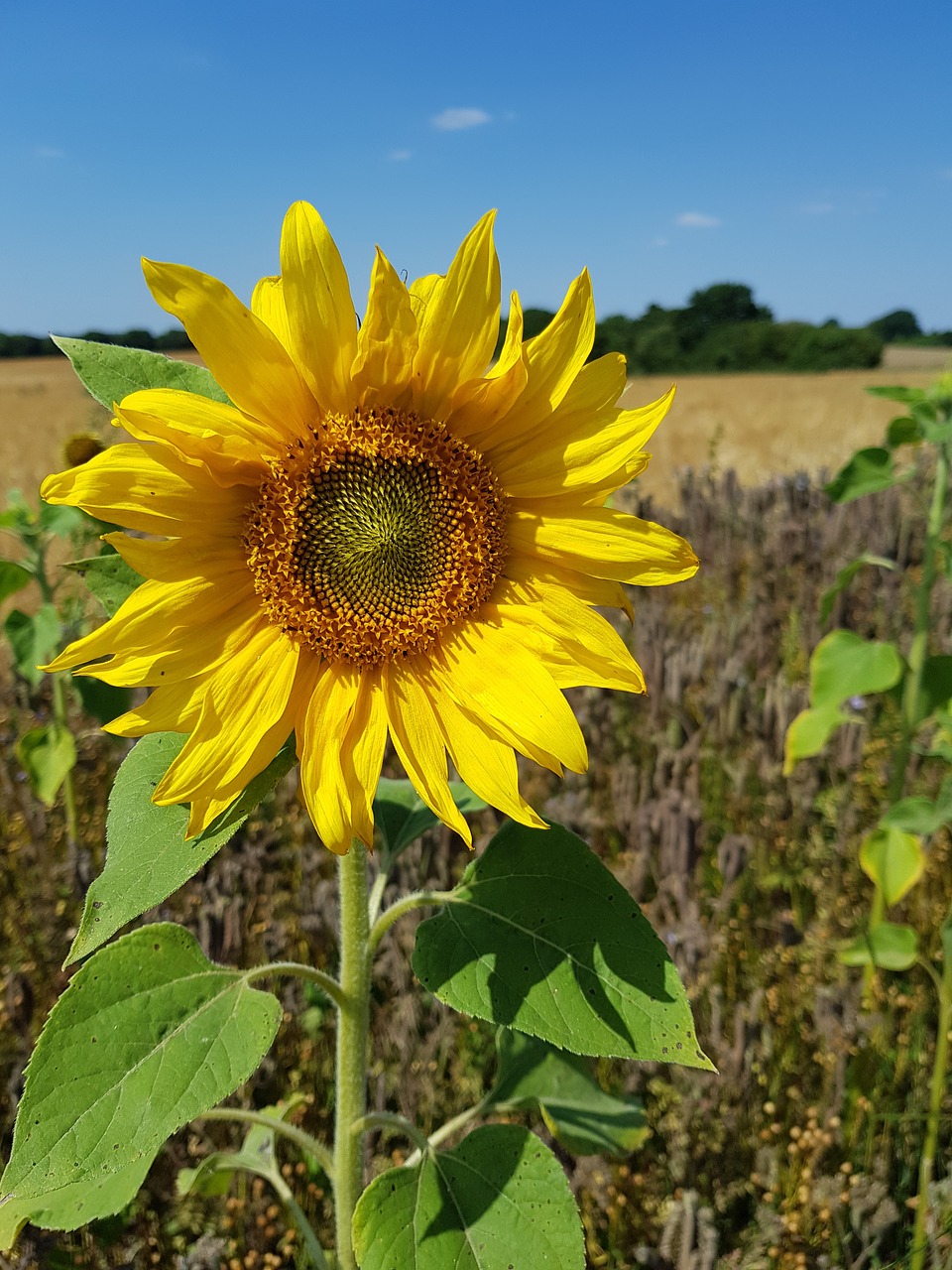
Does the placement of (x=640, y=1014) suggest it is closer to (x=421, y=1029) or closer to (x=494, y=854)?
(x=494, y=854)

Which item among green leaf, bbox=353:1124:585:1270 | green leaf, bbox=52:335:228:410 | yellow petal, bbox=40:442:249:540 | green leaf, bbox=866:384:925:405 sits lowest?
green leaf, bbox=353:1124:585:1270

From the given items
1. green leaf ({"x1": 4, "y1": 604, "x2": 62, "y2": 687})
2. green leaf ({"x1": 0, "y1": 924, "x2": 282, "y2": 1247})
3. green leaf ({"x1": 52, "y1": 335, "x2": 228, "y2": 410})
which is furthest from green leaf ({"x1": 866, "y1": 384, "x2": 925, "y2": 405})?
green leaf ({"x1": 4, "y1": 604, "x2": 62, "y2": 687})

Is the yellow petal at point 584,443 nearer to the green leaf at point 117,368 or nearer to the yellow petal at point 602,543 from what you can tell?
the yellow petal at point 602,543

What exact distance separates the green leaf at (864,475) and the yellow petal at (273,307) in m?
1.97

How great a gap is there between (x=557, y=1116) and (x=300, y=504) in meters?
1.19

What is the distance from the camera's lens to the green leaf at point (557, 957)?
44.4 inches

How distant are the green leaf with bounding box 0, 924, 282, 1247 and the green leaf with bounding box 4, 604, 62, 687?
6.32 feet

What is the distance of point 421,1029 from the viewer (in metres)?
2.44

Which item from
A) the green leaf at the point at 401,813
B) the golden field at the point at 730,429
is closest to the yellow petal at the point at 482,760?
the green leaf at the point at 401,813

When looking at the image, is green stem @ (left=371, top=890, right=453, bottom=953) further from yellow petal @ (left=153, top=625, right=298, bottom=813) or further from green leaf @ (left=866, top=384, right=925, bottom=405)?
green leaf @ (left=866, top=384, right=925, bottom=405)

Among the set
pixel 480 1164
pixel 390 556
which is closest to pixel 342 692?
pixel 390 556

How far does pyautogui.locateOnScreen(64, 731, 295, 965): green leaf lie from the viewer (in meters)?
1.05

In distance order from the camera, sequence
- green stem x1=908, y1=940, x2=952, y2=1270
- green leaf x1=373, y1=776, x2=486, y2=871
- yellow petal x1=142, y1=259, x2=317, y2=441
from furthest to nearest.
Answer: green stem x1=908, y1=940, x2=952, y2=1270, green leaf x1=373, y1=776, x2=486, y2=871, yellow petal x1=142, y1=259, x2=317, y2=441

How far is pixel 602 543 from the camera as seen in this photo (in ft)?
3.94
